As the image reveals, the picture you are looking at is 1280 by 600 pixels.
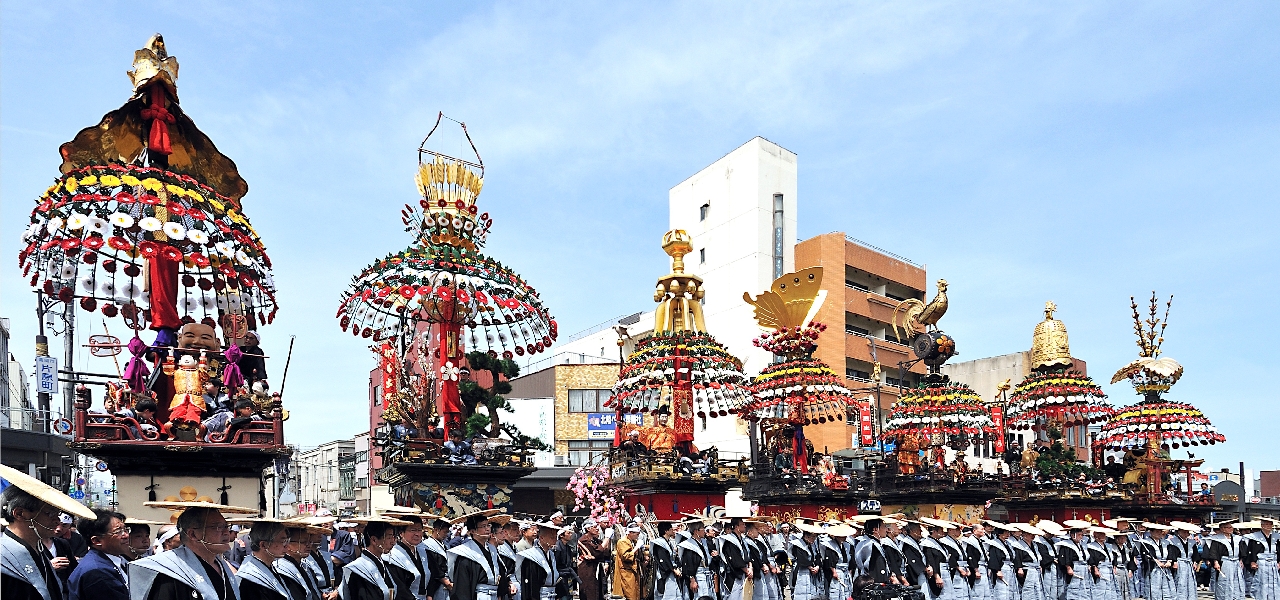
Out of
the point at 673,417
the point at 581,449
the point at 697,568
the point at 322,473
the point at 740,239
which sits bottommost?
the point at 322,473

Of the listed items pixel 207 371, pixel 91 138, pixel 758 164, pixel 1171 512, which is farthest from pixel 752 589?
pixel 758 164

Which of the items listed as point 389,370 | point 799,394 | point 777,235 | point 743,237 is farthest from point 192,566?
point 777,235

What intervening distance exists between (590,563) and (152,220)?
10.4 metres

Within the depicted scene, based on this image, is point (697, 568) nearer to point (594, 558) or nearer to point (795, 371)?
point (594, 558)

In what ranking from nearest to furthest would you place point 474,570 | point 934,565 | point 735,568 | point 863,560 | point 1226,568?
point 474,570, point 863,560, point 934,565, point 735,568, point 1226,568

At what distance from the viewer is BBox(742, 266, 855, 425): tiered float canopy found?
108ft

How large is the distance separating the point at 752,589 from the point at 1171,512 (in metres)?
28.9

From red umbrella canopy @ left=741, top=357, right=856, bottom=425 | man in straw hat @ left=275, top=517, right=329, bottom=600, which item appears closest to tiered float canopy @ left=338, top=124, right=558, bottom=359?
red umbrella canopy @ left=741, top=357, right=856, bottom=425

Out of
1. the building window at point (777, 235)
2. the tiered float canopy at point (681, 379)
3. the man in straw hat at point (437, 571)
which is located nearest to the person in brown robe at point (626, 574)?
the man in straw hat at point (437, 571)

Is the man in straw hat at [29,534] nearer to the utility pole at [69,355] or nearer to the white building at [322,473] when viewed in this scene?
the utility pole at [69,355]

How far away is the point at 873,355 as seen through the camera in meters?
58.8

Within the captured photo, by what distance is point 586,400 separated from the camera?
182 ft

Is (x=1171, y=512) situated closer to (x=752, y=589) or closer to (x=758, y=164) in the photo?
(x=758, y=164)

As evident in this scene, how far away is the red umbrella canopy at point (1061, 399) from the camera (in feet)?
128
